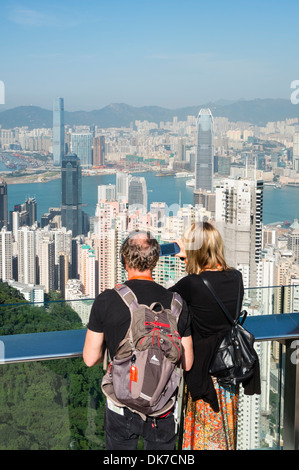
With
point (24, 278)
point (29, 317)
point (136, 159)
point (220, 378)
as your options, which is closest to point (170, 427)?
point (220, 378)

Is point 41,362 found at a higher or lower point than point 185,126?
lower

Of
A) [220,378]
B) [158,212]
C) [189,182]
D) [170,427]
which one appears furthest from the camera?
[189,182]

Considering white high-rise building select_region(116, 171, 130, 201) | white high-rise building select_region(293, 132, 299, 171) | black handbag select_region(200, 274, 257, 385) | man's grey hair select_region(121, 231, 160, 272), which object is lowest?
white high-rise building select_region(116, 171, 130, 201)

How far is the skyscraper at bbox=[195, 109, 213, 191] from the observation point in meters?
26.6

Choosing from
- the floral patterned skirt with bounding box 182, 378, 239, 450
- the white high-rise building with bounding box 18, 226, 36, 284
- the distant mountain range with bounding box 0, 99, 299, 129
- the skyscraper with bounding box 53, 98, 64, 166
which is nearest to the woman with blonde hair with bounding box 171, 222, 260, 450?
the floral patterned skirt with bounding box 182, 378, 239, 450

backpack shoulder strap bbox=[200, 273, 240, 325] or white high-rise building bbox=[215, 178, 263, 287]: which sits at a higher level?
backpack shoulder strap bbox=[200, 273, 240, 325]

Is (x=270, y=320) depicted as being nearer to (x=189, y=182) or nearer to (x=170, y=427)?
(x=170, y=427)

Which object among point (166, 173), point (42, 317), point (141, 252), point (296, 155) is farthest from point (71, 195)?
point (141, 252)

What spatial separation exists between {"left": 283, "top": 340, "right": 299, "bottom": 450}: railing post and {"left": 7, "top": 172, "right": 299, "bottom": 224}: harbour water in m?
20.9

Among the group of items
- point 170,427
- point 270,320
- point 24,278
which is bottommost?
point 24,278

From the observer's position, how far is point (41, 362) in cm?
141

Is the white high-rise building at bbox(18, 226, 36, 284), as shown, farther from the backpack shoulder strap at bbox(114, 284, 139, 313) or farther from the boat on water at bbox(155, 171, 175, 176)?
the backpack shoulder strap at bbox(114, 284, 139, 313)

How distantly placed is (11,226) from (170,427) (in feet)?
93.4

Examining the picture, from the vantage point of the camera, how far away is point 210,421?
140cm
